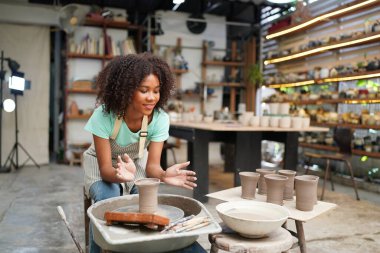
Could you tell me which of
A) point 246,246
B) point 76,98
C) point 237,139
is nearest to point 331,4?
point 237,139

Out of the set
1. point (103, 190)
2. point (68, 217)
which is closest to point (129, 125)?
point (103, 190)

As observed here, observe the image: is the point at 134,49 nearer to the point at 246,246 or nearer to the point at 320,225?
the point at 320,225

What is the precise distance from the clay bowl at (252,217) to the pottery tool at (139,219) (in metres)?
0.31

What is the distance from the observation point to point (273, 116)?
4.24 meters

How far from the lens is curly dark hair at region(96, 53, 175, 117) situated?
73.7 inches

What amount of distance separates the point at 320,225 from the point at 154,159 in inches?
80.8

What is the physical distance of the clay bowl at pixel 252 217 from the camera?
1482 millimetres

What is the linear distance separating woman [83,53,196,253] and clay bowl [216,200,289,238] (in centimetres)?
24

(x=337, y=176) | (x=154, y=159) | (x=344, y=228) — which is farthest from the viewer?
(x=337, y=176)

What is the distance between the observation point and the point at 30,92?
248 inches

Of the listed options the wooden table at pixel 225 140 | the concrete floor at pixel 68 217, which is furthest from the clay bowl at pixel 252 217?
the wooden table at pixel 225 140

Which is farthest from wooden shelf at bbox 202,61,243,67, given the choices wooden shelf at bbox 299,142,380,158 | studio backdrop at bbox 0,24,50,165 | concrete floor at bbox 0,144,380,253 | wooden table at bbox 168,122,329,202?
wooden table at bbox 168,122,329,202

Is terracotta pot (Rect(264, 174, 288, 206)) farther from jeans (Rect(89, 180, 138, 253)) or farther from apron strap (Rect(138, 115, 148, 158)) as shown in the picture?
jeans (Rect(89, 180, 138, 253))

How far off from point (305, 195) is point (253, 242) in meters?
0.51
